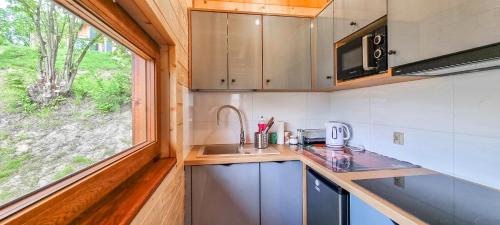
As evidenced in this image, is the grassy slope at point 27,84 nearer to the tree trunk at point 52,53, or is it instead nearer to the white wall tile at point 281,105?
the tree trunk at point 52,53

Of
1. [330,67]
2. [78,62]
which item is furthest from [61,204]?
[330,67]

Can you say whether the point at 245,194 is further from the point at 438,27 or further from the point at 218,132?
the point at 438,27

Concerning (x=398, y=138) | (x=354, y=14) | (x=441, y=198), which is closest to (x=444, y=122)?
(x=398, y=138)

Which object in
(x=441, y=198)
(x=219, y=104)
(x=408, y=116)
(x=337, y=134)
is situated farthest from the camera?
(x=219, y=104)

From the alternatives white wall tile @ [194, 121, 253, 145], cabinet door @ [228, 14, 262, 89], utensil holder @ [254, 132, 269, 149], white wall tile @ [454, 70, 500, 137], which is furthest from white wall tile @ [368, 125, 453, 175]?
white wall tile @ [194, 121, 253, 145]

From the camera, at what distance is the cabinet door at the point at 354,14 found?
50.6 inches

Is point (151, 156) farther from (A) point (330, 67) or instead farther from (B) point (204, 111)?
(A) point (330, 67)

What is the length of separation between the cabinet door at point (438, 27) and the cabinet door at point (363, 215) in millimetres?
699

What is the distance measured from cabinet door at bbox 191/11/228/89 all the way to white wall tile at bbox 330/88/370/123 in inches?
44.4

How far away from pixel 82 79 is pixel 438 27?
1.34 meters

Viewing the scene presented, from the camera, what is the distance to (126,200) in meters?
0.76

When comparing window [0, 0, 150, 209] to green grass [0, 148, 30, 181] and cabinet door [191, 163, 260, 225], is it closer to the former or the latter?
green grass [0, 148, 30, 181]

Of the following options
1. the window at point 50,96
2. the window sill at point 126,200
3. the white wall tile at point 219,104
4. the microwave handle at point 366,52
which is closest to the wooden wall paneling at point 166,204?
the window sill at point 126,200

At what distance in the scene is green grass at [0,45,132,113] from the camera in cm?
46
